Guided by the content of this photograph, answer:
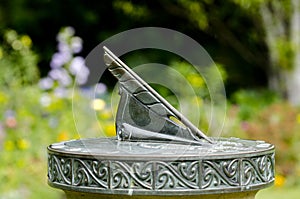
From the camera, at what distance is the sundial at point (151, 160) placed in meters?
2.29

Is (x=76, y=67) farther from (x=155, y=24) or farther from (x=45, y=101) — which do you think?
(x=155, y=24)

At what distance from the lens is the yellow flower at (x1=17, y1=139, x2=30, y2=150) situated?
562cm

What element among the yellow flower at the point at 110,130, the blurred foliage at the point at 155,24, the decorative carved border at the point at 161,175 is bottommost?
the decorative carved border at the point at 161,175

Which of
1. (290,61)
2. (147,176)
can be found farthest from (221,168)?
(290,61)

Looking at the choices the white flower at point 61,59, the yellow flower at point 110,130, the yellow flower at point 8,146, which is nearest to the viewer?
the yellow flower at point 8,146

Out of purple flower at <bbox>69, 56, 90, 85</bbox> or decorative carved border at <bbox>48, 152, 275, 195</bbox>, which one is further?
purple flower at <bbox>69, 56, 90, 85</bbox>

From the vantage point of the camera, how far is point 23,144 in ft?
18.4

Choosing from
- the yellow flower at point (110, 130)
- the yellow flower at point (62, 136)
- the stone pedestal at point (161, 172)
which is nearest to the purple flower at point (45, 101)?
the yellow flower at point (62, 136)

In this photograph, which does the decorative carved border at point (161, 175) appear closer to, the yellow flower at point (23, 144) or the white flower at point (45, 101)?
the yellow flower at point (23, 144)

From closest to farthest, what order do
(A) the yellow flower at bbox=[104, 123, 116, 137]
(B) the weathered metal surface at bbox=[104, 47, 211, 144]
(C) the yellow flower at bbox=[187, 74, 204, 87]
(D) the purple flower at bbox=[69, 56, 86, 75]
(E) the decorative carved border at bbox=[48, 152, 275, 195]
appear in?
(E) the decorative carved border at bbox=[48, 152, 275, 195] → (B) the weathered metal surface at bbox=[104, 47, 211, 144] → (A) the yellow flower at bbox=[104, 123, 116, 137] → (D) the purple flower at bbox=[69, 56, 86, 75] → (C) the yellow flower at bbox=[187, 74, 204, 87]

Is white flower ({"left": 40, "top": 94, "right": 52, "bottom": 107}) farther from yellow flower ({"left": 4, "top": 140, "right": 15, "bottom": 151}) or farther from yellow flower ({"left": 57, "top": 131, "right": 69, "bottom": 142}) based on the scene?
yellow flower ({"left": 4, "top": 140, "right": 15, "bottom": 151})

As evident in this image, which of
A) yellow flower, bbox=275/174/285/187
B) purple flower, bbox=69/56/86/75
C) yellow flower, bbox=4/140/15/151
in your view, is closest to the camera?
yellow flower, bbox=4/140/15/151

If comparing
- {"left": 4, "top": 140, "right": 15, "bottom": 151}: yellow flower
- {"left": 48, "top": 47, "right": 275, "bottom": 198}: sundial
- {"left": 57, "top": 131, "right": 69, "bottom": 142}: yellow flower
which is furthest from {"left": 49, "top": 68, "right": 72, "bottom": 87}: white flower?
{"left": 48, "top": 47, "right": 275, "bottom": 198}: sundial

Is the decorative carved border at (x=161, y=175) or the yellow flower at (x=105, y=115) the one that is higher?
the yellow flower at (x=105, y=115)
